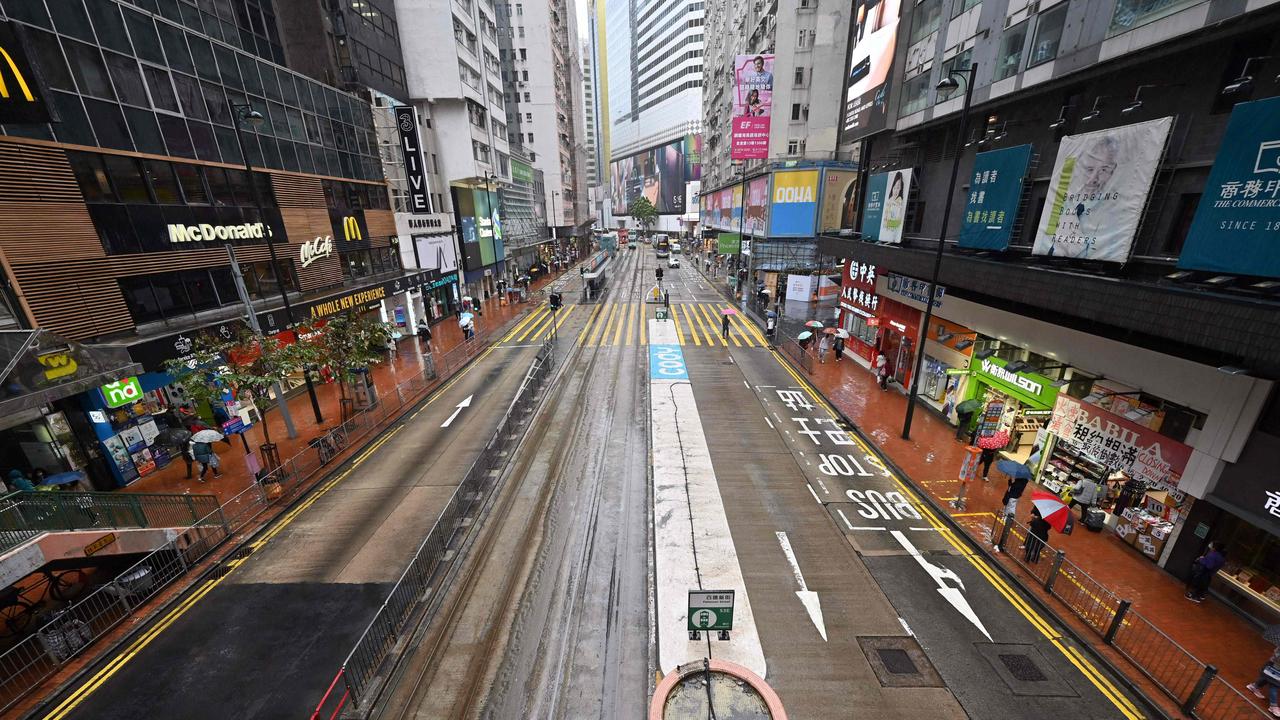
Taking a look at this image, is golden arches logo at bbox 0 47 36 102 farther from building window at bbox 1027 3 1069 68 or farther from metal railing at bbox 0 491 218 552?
building window at bbox 1027 3 1069 68

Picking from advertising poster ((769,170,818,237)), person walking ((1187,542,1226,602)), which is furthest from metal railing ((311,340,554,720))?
advertising poster ((769,170,818,237))

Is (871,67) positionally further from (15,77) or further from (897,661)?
(15,77)

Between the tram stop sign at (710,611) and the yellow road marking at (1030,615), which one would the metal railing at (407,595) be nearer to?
the tram stop sign at (710,611)

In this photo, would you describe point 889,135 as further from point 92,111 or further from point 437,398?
point 92,111

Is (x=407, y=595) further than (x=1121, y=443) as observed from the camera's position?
No

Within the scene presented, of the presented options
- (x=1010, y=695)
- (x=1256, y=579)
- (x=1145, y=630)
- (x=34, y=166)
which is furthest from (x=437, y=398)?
(x=1256, y=579)

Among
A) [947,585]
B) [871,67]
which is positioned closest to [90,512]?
[947,585]
